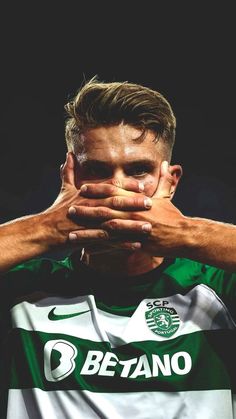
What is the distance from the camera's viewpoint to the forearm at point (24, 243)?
1.15 m

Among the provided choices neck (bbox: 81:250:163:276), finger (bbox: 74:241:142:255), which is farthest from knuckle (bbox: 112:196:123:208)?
neck (bbox: 81:250:163:276)

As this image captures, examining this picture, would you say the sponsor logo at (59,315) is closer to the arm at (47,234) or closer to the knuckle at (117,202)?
the arm at (47,234)

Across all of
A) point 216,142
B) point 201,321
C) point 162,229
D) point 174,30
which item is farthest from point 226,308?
point 216,142

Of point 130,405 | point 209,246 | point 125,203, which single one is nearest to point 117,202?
point 125,203

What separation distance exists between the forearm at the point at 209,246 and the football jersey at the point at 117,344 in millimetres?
148

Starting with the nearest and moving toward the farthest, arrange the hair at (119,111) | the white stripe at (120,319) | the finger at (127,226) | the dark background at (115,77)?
the finger at (127,226) < the white stripe at (120,319) < the hair at (119,111) < the dark background at (115,77)

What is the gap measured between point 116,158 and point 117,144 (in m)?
0.06

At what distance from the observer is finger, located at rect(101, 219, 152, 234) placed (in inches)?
43.9

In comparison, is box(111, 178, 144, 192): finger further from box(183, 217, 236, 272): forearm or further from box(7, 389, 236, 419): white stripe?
box(7, 389, 236, 419): white stripe

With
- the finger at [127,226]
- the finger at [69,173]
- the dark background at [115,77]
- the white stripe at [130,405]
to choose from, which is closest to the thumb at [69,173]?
the finger at [69,173]

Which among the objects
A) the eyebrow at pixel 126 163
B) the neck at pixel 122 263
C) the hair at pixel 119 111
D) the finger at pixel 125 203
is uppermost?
the hair at pixel 119 111

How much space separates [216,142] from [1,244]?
3.07 m

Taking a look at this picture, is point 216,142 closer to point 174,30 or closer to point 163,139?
point 174,30

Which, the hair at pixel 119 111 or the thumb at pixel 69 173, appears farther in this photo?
the hair at pixel 119 111
